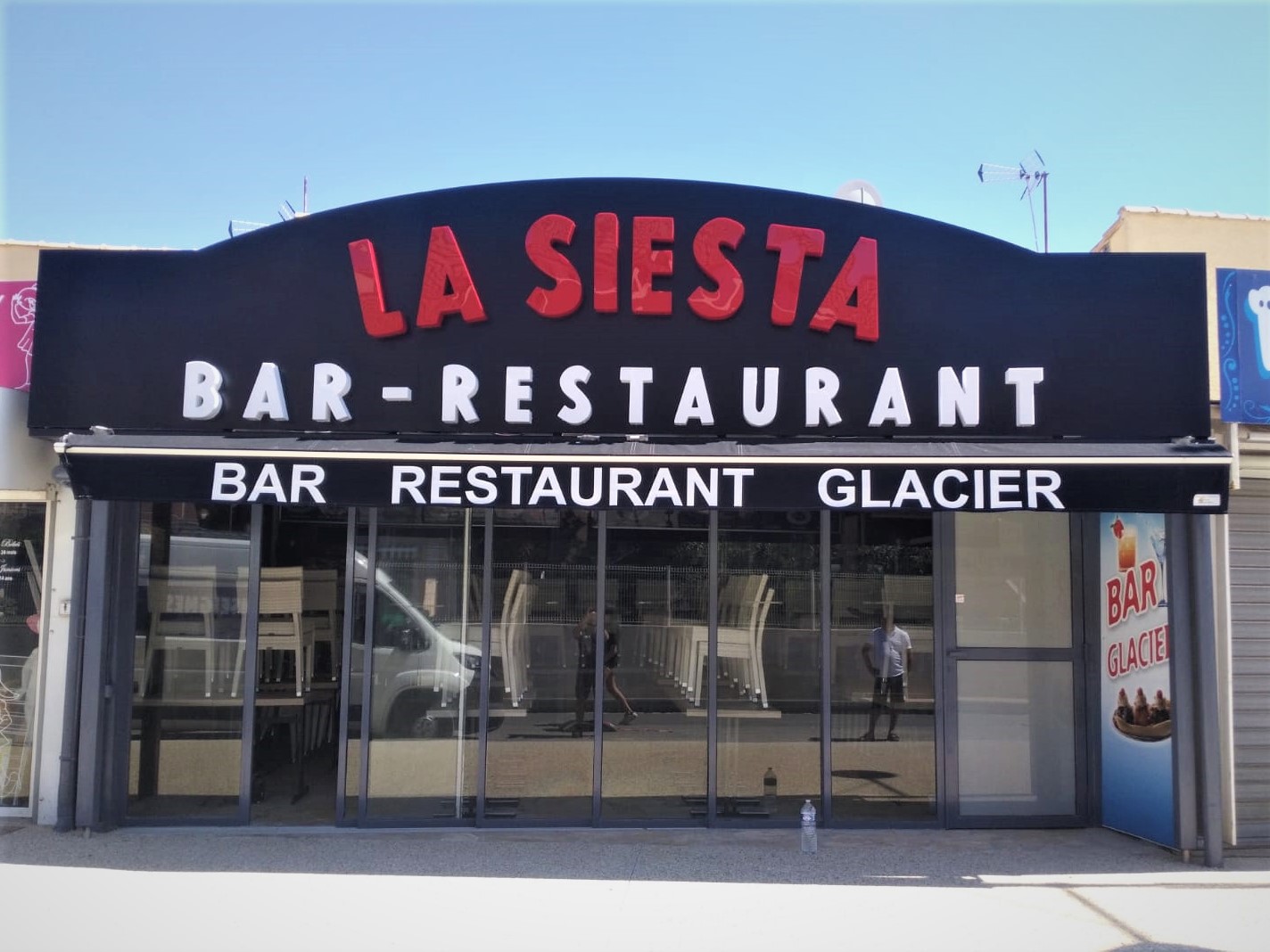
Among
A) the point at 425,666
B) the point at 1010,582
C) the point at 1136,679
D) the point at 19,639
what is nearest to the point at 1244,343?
the point at 1010,582

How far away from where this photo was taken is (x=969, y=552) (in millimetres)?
8828

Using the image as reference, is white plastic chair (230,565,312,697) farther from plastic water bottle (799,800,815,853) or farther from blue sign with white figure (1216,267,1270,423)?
blue sign with white figure (1216,267,1270,423)

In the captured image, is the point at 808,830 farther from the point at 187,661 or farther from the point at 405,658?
the point at 187,661

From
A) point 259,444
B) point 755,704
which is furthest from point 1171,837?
point 259,444

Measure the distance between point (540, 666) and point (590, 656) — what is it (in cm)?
41

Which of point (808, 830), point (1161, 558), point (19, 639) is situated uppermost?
point (1161, 558)

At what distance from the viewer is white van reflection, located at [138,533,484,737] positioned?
8523 millimetres

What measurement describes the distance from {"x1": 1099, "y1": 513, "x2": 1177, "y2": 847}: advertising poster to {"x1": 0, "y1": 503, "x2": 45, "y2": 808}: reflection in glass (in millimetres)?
8460

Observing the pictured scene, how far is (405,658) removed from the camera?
8562 millimetres

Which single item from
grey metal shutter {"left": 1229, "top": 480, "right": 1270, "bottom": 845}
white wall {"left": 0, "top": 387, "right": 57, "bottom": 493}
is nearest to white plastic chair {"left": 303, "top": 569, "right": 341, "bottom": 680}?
white wall {"left": 0, "top": 387, "right": 57, "bottom": 493}

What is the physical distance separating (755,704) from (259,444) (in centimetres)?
432

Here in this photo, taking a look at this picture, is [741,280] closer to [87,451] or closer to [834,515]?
[834,515]

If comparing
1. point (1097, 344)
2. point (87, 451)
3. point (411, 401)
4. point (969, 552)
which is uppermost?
point (1097, 344)

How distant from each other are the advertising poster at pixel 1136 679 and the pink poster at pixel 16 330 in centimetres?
886
